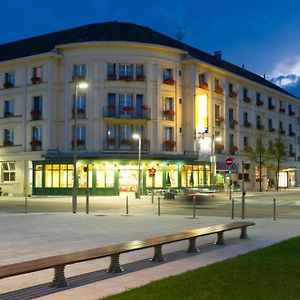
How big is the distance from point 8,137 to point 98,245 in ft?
149

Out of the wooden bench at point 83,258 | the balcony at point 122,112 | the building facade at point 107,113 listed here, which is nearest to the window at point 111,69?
the building facade at point 107,113

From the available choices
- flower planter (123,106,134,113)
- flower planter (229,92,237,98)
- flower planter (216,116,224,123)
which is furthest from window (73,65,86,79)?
flower planter (229,92,237,98)

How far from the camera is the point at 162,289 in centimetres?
787

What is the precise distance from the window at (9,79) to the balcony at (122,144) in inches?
482

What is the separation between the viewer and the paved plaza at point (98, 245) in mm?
8500

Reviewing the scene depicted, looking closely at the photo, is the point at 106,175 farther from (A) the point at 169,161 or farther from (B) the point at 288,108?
(B) the point at 288,108

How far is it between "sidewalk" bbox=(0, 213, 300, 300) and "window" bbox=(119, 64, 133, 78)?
1263 inches

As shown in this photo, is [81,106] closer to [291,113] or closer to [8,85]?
[8,85]

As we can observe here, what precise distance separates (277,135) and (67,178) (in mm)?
34898

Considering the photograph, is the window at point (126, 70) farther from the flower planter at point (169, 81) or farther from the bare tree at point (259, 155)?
the bare tree at point (259, 155)

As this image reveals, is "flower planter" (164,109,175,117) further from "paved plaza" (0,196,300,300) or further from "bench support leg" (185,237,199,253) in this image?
"bench support leg" (185,237,199,253)

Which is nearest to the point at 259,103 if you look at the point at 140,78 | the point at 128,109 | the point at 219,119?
the point at 219,119

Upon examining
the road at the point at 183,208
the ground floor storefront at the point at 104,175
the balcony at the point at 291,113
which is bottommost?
the road at the point at 183,208

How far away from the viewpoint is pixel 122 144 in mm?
52938
